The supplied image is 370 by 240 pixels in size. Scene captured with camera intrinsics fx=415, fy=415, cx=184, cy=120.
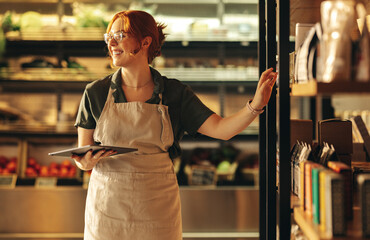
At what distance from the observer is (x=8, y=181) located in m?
3.62

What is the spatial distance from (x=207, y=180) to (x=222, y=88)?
0.98m

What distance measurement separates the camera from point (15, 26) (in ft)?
12.8

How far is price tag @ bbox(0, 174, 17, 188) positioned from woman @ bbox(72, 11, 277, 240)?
1.97 meters

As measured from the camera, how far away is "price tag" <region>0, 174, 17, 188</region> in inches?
141

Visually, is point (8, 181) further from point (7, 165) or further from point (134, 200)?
point (134, 200)

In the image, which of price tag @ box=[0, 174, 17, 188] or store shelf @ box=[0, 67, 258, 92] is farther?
store shelf @ box=[0, 67, 258, 92]

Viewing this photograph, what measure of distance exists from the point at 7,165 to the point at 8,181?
1.17 ft

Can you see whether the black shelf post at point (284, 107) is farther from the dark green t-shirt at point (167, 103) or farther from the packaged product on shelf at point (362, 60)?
the dark green t-shirt at point (167, 103)

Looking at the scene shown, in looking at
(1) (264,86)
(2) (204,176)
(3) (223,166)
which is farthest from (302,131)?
(3) (223,166)

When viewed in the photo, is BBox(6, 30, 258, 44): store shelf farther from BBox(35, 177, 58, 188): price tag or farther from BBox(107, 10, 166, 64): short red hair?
BBox(107, 10, 166, 64): short red hair

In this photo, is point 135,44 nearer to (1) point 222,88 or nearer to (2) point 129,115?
(2) point 129,115

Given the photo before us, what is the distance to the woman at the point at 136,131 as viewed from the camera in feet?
5.99

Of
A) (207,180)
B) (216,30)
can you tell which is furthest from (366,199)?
(216,30)

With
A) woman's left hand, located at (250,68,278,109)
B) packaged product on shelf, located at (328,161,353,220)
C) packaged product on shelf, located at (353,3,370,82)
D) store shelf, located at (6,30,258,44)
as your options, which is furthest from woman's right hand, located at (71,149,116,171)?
store shelf, located at (6,30,258,44)
